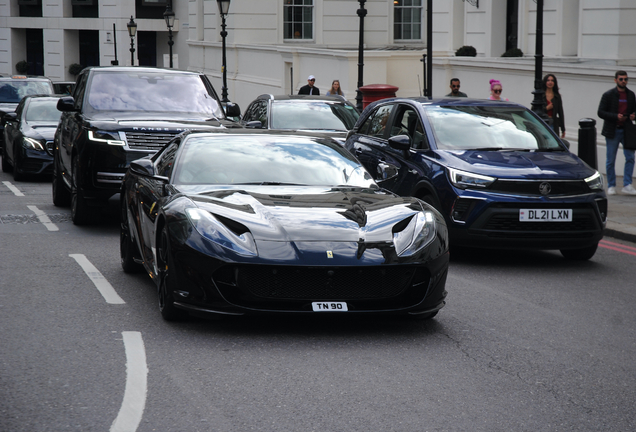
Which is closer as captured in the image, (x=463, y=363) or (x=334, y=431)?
(x=334, y=431)

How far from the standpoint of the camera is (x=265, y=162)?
7.66 metres

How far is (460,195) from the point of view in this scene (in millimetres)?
9688

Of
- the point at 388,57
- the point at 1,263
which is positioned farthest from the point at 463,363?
the point at 388,57

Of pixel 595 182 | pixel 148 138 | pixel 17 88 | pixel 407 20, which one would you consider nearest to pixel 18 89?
pixel 17 88

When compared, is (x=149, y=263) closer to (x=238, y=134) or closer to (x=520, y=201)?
(x=238, y=134)

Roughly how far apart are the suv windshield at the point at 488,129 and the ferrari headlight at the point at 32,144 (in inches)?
371

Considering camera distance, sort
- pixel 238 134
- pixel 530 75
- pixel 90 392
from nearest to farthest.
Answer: pixel 90 392 → pixel 238 134 → pixel 530 75

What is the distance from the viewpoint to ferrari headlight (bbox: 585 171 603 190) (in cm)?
993

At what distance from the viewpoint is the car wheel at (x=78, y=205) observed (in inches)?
468

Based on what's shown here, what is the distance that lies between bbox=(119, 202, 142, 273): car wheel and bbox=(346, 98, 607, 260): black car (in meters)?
2.34

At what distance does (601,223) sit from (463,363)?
4.57 metres

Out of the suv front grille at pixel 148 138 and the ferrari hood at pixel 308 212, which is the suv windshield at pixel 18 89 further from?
the ferrari hood at pixel 308 212

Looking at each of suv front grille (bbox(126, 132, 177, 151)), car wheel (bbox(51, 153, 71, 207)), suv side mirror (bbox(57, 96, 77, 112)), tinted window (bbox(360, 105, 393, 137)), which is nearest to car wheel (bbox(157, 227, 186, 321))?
suv front grille (bbox(126, 132, 177, 151))

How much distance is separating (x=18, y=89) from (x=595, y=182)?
19826 millimetres
